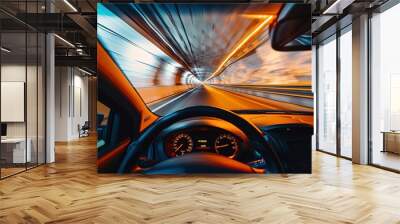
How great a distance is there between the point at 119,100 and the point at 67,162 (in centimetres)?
285

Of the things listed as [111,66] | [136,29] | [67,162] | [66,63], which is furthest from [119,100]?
[66,63]

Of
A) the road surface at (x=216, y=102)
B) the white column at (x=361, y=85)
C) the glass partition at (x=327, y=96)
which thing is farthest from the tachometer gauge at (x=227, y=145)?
the glass partition at (x=327, y=96)

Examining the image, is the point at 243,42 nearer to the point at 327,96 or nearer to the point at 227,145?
the point at 227,145

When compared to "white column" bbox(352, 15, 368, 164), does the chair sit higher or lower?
lower

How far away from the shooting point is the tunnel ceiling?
20.8ft

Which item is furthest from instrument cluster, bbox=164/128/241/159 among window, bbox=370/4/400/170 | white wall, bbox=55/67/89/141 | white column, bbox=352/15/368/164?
white wall, bbox=55/67/89/141

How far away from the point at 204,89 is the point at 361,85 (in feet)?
12.1

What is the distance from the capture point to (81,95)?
57.5 feet

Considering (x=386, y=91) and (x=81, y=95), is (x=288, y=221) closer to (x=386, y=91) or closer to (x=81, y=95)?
(x=386, y=91)

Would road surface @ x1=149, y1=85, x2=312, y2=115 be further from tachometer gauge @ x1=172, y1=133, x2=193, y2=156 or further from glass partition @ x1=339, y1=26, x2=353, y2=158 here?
glass partition @ x1=339, y1=26, x2=353, y2=158

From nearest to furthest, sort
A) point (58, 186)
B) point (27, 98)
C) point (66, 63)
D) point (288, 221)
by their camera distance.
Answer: point (288, 221), point (58, 186), point (27, 98), point (66, 63)

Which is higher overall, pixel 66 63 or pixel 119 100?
pixel 66 63

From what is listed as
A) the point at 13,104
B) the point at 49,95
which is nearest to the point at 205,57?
the point at 13,104

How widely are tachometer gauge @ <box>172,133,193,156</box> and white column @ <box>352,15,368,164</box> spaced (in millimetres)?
3958
